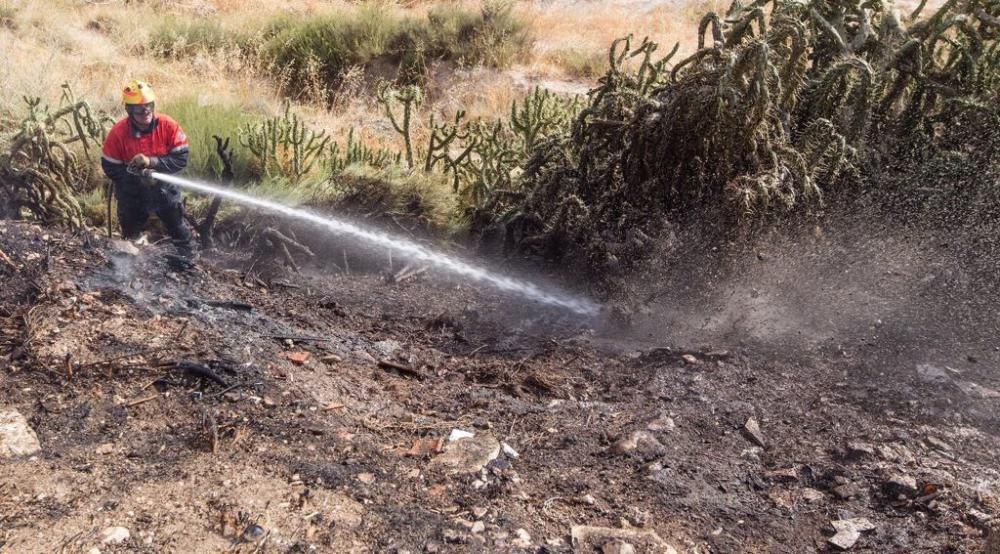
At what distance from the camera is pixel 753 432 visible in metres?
2.99

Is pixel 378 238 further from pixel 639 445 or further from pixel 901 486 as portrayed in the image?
pixel 901 486

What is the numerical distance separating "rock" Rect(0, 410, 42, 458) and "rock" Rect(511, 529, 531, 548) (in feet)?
5.43

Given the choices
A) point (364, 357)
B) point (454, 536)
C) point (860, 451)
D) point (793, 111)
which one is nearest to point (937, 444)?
point (860, 451)

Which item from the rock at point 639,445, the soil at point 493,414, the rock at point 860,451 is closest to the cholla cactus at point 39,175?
the soil at point 493,414

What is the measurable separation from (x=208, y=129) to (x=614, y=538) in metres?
5.22

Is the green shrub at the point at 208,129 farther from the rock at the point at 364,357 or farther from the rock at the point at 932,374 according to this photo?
the rock at the point at 932,374

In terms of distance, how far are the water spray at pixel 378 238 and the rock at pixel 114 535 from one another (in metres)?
2.88

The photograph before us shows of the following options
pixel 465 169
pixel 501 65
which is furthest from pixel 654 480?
pixel 501 65

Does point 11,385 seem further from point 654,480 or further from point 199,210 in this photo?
point 199,210

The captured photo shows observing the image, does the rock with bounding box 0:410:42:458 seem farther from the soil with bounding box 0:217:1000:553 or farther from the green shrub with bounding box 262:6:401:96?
the green shrub with bounding box 262:6:401:96

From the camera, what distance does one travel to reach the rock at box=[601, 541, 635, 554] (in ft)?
7.60

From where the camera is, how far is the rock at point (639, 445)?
9.30 feet

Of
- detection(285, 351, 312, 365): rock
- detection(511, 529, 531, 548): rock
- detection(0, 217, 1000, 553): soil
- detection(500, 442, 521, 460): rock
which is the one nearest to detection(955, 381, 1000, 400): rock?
detection(0, 217, 1000, 553): soil

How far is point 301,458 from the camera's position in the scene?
8.73 ft
